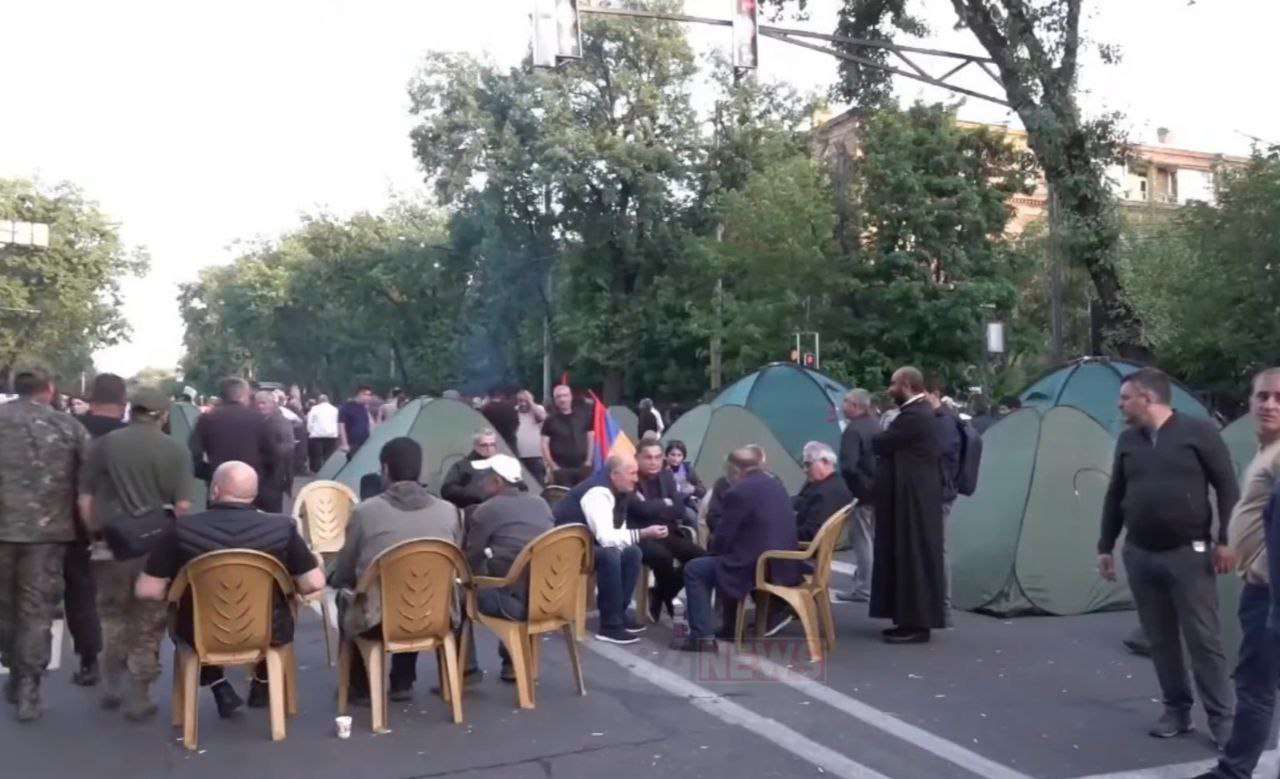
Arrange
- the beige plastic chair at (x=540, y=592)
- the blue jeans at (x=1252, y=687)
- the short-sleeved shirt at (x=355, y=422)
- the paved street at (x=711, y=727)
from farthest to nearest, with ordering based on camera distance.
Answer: the short-sleeved shirt at (x=355, y=422)
the beige plastic chair at (x=540, y=592)
the paved street at (x=711, y=727)
the blue jeans at (x=1252, y=687)

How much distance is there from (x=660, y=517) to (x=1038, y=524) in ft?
10.0

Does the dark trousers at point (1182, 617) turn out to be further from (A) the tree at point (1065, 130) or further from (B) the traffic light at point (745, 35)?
(A) the tree at point (1065, 130)

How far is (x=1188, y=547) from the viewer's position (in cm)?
594

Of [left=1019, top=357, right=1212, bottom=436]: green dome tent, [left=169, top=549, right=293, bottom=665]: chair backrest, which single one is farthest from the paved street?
[left=1019, top=357, right=1212, bottom=436]: green dome tent

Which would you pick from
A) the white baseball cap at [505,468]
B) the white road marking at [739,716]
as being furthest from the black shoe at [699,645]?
the white baseball cap at [505,468]

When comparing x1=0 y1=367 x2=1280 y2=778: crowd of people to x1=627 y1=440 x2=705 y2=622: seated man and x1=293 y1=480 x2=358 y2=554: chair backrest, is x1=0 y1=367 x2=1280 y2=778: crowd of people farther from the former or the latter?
x1=293 y1=480 x2=358 y2=554: chair backrest

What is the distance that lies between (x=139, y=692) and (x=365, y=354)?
55080mm

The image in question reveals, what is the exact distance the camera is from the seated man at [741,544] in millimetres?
7961

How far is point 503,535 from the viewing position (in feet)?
23.1

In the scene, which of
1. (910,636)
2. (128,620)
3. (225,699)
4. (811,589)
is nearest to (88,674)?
(128,620)

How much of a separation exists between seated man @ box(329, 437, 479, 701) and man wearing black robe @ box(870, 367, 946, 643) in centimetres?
311

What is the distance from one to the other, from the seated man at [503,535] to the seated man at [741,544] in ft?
4.20

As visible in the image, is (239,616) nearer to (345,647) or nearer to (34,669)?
(345,647)

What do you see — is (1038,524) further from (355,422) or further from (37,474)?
(355,422)
